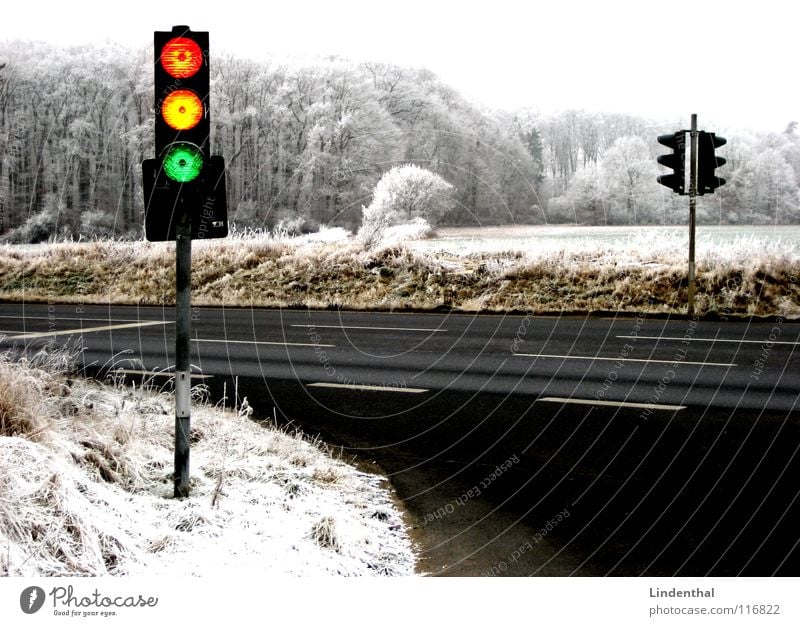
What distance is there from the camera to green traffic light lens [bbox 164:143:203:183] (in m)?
5.59

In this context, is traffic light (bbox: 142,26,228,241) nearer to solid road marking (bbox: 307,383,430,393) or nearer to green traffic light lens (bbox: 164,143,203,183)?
green traffic light lens (bbox: 164,143,203,183)

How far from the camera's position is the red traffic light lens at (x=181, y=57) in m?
5.53

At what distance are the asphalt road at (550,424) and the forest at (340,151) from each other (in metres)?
13.0

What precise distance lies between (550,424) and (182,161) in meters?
4.58

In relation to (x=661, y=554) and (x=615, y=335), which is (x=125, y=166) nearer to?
(x=615, y=335)

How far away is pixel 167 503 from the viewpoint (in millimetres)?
5707

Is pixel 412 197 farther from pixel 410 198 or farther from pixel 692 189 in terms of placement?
pixel 692 189

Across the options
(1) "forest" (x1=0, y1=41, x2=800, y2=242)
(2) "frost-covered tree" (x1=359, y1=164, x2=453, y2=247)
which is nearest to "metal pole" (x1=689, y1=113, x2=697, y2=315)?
(1) "forest" (x1=0, y1=41, x2=800, y2=242)

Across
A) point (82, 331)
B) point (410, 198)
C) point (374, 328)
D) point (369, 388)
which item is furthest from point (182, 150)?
point (410, 198)

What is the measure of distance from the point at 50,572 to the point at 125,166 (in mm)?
32498

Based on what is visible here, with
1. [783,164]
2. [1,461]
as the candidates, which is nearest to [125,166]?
[783,164]

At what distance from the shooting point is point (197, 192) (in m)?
5.69

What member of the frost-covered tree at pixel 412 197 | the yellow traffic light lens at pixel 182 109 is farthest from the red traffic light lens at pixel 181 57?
the frost-covered tree at pixel 412 197

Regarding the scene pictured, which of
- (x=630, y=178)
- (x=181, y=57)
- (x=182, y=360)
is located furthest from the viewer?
(x=630, y=178)
